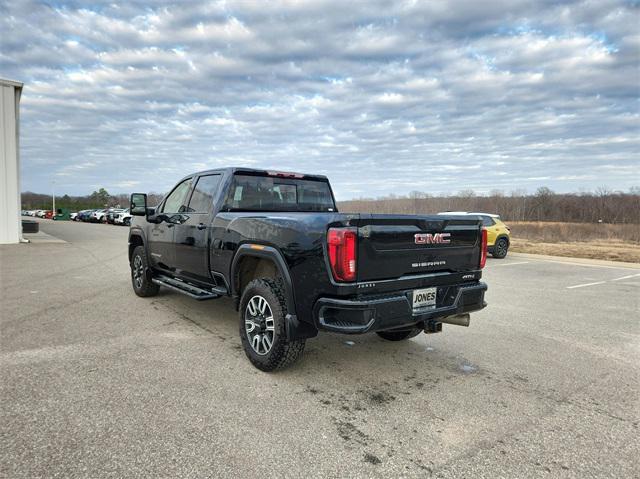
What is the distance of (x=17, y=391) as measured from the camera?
353cm

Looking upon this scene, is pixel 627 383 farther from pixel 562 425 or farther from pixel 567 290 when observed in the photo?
pixel 567 290

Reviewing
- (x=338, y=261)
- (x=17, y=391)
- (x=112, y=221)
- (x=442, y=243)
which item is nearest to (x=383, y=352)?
(x=442, y=243)

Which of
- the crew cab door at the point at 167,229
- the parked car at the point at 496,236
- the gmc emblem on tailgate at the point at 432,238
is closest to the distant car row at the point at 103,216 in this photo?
the parked car at the point at 496,236

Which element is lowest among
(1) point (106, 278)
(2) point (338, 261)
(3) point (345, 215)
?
(1) point (106, 278)

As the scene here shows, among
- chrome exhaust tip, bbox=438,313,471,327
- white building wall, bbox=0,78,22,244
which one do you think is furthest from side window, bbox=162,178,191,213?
white building wall, bbox=0,78,22,244

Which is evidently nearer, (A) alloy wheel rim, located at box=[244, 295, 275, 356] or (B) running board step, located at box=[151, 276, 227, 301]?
(A) alloy wheel rim, located at box=[244, 295, 275, 356]

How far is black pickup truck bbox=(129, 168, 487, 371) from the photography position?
11.1 ft

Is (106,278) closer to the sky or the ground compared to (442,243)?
closer to the ground

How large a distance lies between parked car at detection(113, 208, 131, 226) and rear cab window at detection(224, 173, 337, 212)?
36.9 m

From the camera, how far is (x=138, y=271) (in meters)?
7.32

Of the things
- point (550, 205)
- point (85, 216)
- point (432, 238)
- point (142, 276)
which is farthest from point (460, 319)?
point (550, 205)

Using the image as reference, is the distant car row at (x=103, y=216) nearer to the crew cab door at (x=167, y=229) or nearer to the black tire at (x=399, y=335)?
the crew cab door at (x=167, y=229)

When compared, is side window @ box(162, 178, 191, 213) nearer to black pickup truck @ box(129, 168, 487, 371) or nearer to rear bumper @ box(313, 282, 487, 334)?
black pickup truck @ box(129, 168, 487, 371)

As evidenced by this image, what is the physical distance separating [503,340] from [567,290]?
4.84 metres
